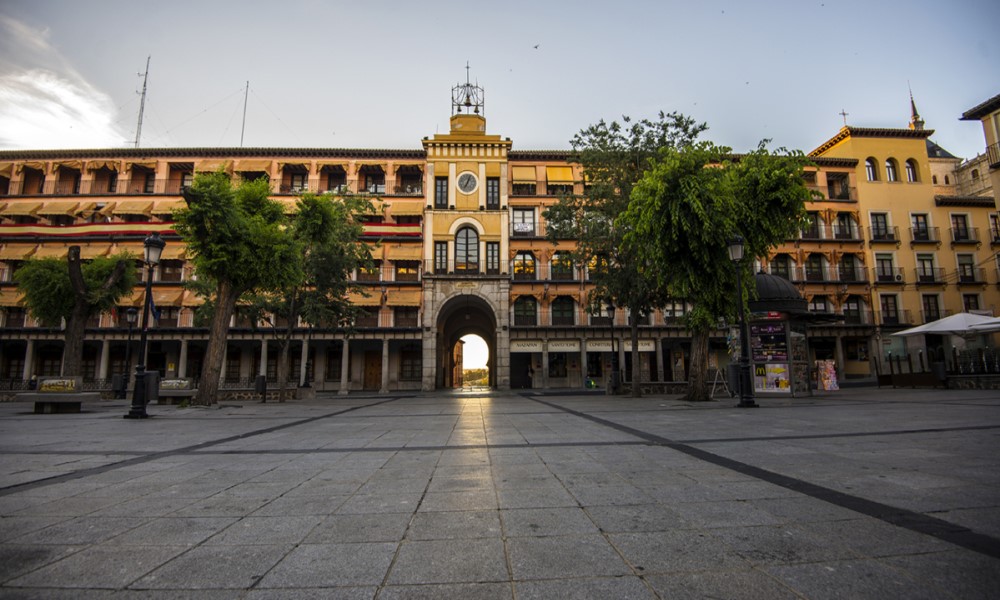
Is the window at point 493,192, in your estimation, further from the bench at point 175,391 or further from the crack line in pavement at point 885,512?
the crack line in pavement at point 885,512

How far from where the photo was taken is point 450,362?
4150 cm

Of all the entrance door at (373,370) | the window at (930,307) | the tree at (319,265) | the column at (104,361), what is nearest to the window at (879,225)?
the window at (930,307)

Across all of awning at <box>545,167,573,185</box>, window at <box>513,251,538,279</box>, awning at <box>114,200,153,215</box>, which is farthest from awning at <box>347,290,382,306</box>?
awning at <box>114,200,153,215</box>

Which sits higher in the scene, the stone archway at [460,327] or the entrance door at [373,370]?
the stone archway at [460,327]

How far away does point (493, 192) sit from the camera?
32844 millimetres

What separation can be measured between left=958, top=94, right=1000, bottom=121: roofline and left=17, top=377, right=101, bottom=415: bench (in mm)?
38856

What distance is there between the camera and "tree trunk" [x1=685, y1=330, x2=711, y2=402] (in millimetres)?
16203

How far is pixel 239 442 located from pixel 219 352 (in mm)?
10560

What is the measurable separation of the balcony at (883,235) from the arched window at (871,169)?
4300mm

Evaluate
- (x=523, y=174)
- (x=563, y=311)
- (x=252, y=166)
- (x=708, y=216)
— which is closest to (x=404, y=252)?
(x=523, y=174)

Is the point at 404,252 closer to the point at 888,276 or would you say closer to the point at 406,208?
the point at 406,208

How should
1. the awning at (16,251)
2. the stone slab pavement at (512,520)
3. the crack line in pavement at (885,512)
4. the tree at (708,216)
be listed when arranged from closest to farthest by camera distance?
the stone slab pavement at (512,520), the crack line in pavement at (885,512), the tree at (708,216), the awning at (16,251)

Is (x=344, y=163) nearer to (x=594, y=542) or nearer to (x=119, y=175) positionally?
(x=119, y=175)

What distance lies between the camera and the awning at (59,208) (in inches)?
1346
